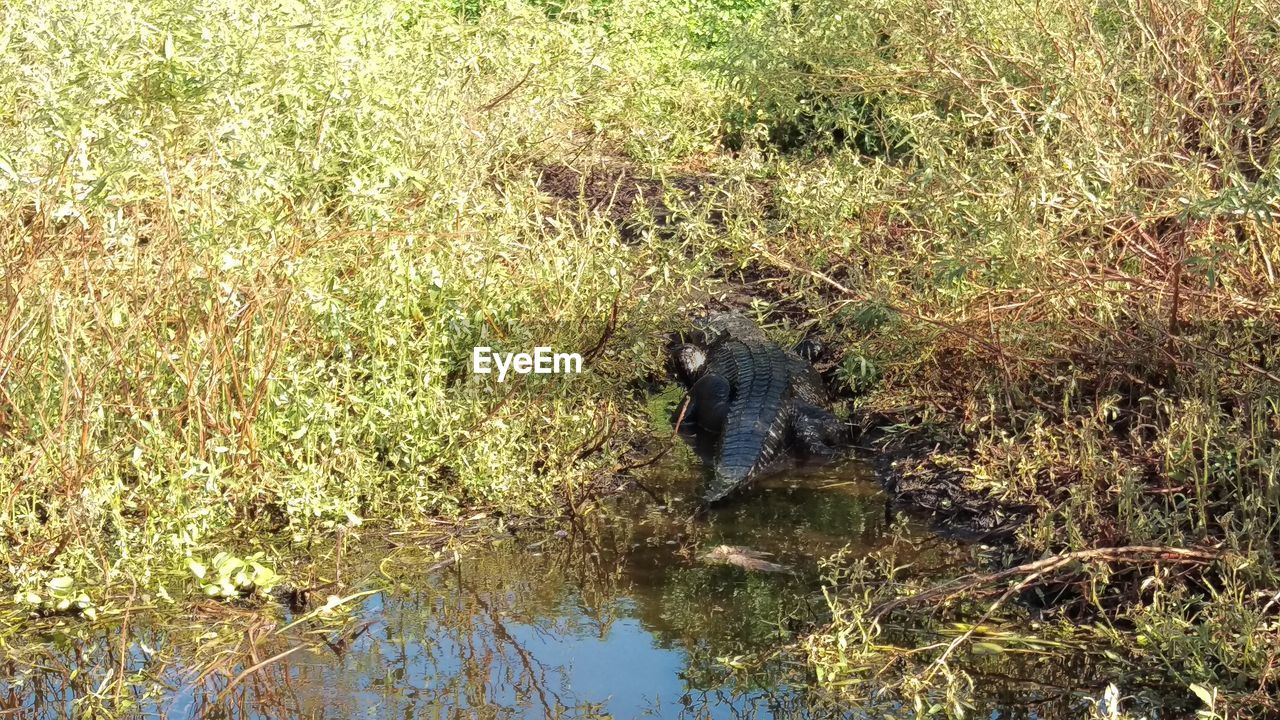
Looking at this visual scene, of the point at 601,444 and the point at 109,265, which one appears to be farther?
the point at 601,444

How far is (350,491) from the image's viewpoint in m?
5.32

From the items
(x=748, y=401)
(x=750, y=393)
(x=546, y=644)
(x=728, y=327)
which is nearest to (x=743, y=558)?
(x=546, y=644)

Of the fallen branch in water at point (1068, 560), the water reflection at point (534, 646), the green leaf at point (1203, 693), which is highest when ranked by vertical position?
the green leaf at point (1203, 693)

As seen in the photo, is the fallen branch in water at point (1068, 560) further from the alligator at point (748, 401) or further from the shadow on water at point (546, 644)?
the alligator at point (748, 401)

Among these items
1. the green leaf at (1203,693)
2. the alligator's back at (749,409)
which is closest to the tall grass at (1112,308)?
the green leaf at (1203,693)

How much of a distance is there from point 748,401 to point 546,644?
2.59 metres

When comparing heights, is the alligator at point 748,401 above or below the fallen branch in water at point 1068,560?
below

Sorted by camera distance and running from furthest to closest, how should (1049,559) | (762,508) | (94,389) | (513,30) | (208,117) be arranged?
1. (513,30)
2. (762,508)
3. (208,117)
4. (94,389)
5. (1049,559)

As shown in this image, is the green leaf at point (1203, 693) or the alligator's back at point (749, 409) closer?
the green leaf at point (1203, 693)

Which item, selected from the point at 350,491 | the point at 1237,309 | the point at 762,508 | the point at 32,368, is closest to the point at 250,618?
the point at 350,491

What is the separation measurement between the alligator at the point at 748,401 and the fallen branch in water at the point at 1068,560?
167 cm

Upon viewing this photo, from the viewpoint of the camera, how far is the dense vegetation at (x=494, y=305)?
15.0 ft

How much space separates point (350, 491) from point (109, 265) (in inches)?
47.9

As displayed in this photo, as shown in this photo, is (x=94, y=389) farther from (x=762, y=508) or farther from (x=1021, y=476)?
(x=1021, y=476)
